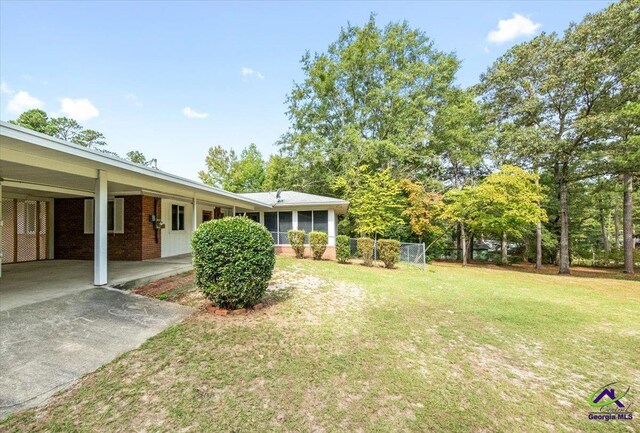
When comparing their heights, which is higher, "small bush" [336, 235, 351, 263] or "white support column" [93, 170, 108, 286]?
"white support column" [93, 170, 108, 286]

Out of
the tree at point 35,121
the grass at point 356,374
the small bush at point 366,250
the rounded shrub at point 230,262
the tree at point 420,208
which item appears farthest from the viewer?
the tree at point 35,121

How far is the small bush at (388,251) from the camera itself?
39.0 feet

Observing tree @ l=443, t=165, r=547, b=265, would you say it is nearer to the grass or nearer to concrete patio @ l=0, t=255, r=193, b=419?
the grass

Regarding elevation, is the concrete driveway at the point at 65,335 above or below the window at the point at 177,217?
below

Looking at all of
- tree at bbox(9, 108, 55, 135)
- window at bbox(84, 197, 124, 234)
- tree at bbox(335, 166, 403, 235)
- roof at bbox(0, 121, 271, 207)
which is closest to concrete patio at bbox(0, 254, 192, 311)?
window at bbox(84, 197, 124, 234)

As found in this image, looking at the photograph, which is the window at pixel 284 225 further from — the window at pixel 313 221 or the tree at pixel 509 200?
the tree at pixel 509 200

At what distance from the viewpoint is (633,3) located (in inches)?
485

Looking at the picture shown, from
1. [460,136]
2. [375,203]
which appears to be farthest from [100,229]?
[460,136]

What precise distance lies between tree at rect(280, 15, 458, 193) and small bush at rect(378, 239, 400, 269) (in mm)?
8836

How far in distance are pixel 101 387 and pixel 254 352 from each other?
158 centimetres

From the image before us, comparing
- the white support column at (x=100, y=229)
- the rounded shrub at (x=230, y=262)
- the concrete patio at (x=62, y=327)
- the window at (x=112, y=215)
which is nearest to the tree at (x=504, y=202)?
the rounded shrub at (x=230, y=262)

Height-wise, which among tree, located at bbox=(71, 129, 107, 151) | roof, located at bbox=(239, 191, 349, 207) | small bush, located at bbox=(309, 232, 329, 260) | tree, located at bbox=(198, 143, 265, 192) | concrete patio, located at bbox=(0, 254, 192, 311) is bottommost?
concrete patio, located at bbox=(0, 254, 192, 311)

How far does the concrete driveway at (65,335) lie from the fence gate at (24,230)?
552 centimetres

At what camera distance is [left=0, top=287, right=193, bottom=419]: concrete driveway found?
2.82m
